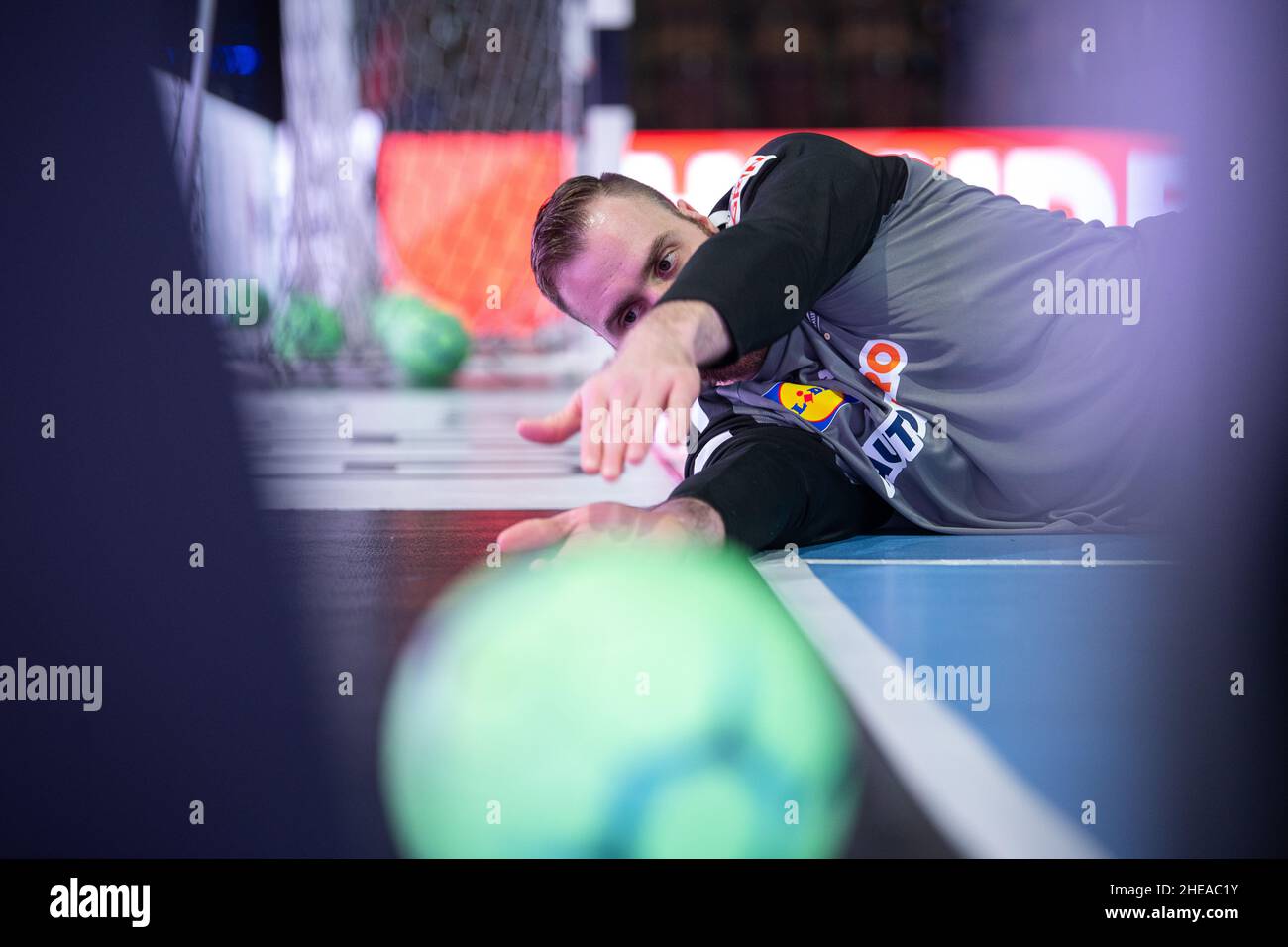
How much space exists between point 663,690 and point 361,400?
5877 mm

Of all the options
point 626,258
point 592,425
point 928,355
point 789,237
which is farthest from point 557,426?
point 928,355

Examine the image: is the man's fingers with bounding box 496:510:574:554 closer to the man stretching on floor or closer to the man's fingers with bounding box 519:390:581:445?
the man stretching on floor

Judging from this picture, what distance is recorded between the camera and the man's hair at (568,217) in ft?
7.45

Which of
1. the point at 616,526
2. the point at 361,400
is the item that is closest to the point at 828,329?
the point at 616,526

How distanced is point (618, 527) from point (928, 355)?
839mm

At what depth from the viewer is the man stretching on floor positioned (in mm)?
2213

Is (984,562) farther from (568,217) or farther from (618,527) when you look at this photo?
(568,217)

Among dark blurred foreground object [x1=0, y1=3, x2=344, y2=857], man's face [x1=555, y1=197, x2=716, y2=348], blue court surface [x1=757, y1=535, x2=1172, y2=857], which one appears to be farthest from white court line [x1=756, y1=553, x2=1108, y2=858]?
man's face [x1=555, y1=197, x2=716, y2=348]

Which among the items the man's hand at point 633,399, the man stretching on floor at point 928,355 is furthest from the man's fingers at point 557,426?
the man stretching on floor at point 928,355

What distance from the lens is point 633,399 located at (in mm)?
1146

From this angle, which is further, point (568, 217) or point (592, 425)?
point (568, 217)

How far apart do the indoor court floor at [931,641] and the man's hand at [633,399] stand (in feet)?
1.26

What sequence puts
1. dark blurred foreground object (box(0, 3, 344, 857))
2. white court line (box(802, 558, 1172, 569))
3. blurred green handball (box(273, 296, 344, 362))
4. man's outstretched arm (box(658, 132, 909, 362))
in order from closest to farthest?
dark blurred foreground object (box(0, 3, 344, 857)) < man's outstretched arm (box(658, 132, 909, 362)) < white court line (box(802, 558, 1172, 569)) < blurred green handball (box(273, 296, 344, 362))
